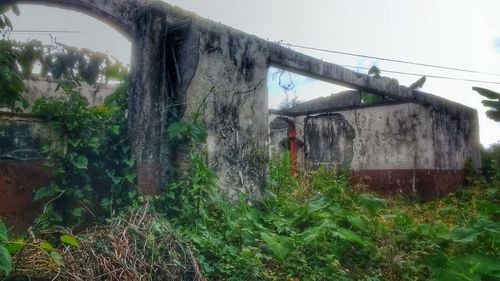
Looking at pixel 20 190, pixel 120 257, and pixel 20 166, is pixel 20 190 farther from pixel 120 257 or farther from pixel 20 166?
pixel 120 257

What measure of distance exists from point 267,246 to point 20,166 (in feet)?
8.80

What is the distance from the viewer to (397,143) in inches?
398

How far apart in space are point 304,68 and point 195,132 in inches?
104

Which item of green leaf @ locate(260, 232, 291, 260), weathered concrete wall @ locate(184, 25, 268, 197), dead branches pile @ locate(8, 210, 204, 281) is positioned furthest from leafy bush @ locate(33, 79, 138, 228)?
green leaf @ locate(260, 232, 291, 260)

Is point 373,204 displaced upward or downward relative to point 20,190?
downward

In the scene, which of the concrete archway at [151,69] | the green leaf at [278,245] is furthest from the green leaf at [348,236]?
the concrete archway at [151,69]

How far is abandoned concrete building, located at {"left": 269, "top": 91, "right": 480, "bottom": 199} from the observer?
9656mm

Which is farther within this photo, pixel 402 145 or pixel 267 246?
pixel 402 145

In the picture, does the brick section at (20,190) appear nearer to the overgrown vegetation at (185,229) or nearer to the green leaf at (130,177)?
the overgrown vegetation at (185,229)

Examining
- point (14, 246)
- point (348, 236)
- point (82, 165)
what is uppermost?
point (82, 165)

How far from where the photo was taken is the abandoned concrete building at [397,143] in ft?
31.7

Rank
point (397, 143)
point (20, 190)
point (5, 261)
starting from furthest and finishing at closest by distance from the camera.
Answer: point (397, 143), point (20, 190), point (5, 261)

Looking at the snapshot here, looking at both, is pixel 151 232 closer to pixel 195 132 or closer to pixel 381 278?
pixel 195 132

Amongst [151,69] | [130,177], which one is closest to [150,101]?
[151,69]
